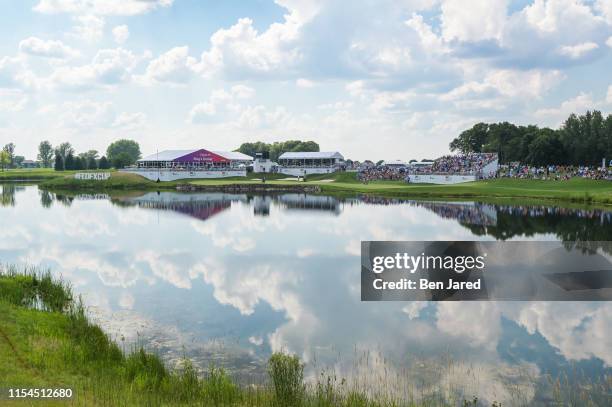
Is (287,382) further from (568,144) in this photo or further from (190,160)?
(190,160)

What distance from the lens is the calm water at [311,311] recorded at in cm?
1359

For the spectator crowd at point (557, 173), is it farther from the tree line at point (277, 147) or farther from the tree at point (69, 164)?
the tree at point (69, 164)

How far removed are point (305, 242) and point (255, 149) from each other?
15524 cm

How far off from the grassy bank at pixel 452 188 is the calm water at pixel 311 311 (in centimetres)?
2109

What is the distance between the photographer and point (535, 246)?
30.9 m

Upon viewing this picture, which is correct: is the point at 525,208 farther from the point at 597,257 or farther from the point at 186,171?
the point at 186,171

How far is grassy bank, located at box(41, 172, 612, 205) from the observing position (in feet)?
194

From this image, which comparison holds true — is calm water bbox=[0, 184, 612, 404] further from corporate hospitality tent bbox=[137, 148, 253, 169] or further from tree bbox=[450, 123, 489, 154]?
tree bbox=[450, 123, 489, 154]

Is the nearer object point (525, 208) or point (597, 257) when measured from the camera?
point (597, 257)

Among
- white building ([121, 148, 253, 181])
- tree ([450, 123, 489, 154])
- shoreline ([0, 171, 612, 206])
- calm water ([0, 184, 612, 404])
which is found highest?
tree ([450, 123, 489, 154])

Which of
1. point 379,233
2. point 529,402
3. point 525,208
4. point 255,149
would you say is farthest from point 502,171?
point 255,149

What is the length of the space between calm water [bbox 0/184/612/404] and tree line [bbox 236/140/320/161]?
111212 millimetres

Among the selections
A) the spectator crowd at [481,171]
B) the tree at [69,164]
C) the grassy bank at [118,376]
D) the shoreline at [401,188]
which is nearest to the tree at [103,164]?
the tree at [69,164]

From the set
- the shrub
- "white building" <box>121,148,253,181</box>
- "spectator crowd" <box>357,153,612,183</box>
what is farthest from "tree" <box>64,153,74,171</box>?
the shrub
